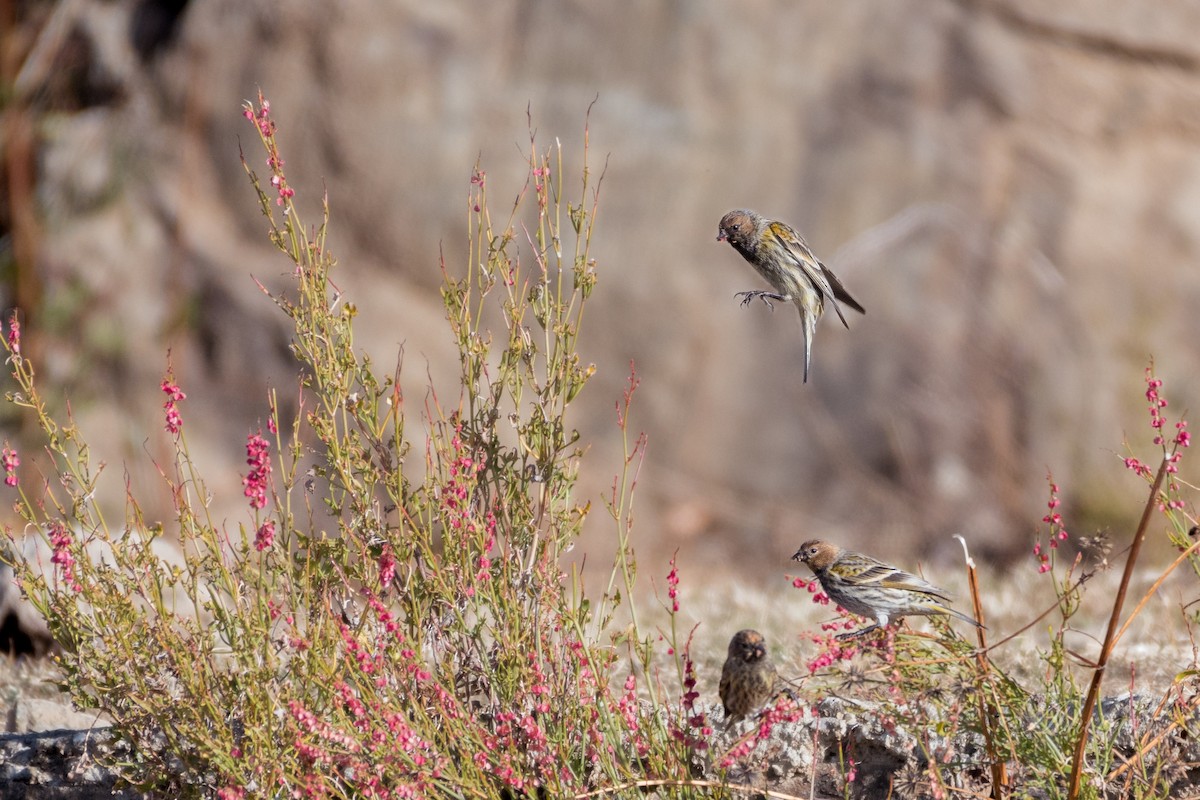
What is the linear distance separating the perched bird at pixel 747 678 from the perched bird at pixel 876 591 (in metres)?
0.28

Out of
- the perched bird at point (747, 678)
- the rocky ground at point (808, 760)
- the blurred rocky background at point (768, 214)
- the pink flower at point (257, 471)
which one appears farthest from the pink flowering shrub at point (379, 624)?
the blurred rocky background at point (768, 214)

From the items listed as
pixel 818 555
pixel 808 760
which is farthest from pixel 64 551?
pixel 808 760

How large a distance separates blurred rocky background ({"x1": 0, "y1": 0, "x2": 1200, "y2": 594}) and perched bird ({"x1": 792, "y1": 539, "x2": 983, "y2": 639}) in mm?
4823

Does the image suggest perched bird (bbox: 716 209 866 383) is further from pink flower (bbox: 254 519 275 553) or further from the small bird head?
pink flower (bbox: 254 519 275 553)

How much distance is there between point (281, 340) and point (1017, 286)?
4.55 m

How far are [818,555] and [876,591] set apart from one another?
0.27 meters

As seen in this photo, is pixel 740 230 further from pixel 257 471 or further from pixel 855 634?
pixel 257 471

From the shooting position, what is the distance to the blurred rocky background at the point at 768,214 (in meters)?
8.57

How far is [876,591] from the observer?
3504 mm

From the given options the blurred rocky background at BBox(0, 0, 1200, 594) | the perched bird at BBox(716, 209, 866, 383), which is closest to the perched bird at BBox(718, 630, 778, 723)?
the perched bird at BBox(716, 209, 866, 383)

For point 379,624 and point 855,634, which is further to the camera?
point 379,624

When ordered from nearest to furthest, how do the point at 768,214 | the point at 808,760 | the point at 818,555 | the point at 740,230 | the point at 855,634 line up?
the point at 855,634
the point at 818,555
the point at 740,230
the point at 808,760
the point at 768,214

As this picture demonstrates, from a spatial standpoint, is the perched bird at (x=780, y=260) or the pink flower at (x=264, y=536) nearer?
the pink flower at (x=264, y=536)

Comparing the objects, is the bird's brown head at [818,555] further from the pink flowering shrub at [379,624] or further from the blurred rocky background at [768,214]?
the blurred rocky background at [768,214]
